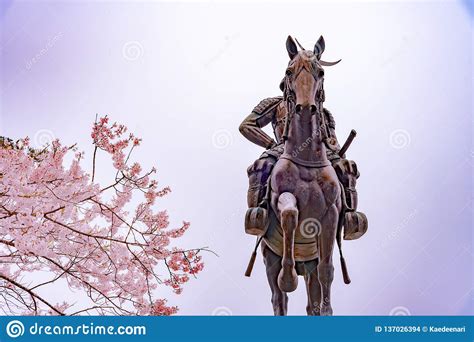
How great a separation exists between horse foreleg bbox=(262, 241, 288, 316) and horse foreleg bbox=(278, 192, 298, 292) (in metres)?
0.50

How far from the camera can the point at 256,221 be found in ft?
12.8

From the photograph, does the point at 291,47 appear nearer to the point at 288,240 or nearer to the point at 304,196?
the point at 304,196

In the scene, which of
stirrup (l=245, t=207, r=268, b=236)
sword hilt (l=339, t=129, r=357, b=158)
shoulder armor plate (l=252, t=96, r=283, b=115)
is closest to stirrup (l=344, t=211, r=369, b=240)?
sword hilt (l=339, t=129, r=357, b=158)

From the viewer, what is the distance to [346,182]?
4.11 meters

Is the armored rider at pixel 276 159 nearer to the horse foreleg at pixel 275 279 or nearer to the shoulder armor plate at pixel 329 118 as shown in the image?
the shoulder armor plate at pixel 329 118

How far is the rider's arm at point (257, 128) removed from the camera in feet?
14.4

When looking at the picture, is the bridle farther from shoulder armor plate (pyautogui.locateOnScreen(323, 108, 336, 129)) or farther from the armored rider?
shoulder armor plate (pyautogui.locateOnScreen(323, 108, 336, 129))

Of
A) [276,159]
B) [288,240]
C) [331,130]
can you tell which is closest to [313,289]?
[288,240]

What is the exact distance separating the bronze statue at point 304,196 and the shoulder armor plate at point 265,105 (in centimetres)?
42

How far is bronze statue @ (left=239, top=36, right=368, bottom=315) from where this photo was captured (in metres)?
3.64

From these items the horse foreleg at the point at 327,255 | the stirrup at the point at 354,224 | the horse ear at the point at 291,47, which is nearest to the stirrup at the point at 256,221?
the horse foreleg at the point at 327,255

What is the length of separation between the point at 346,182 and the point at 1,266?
2329 millimetres

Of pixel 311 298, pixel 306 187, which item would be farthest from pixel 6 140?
pixel 311 298

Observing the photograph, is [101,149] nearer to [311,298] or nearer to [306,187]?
[306,187]
